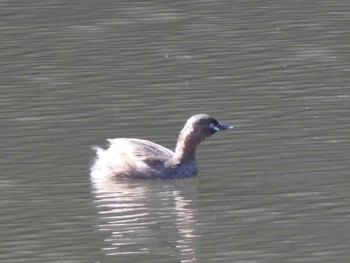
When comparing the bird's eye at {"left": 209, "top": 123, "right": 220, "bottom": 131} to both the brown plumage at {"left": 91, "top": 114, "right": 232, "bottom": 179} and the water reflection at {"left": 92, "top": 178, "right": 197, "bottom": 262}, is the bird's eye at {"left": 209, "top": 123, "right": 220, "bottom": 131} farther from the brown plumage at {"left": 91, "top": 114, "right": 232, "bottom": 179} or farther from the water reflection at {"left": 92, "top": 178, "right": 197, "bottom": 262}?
the water reflection at {"left": 92, "top": 178, "right": 197, "bottom": 262}

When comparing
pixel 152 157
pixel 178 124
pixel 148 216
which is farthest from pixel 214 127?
pixel 148 216

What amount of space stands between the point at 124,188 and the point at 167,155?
833mm

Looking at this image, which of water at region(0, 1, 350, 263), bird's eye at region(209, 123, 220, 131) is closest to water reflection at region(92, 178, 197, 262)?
water at region(0, 1, 350, 263)

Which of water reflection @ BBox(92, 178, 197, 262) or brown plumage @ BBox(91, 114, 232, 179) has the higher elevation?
brown plumage @ BBox(91, 114, 232, 179)

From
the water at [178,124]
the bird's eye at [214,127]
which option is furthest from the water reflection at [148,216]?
the bird's eye at [214,127]

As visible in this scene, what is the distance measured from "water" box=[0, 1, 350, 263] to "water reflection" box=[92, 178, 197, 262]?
0.02m

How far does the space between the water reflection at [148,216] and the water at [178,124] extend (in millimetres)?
20

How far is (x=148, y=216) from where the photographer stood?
43.3ft

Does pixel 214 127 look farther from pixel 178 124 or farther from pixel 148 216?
pixel 148 216

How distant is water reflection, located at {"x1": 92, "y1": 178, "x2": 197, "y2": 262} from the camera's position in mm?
12070

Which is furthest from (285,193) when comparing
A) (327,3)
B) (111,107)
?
(327,3)

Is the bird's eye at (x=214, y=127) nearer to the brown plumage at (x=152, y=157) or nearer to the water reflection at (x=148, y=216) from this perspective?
the brown plumage at (x=152, y=157)

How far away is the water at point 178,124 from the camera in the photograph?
1234cm

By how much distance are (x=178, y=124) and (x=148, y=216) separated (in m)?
3.51
